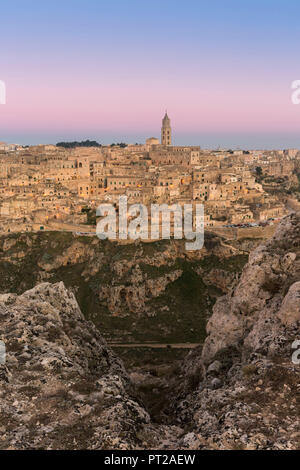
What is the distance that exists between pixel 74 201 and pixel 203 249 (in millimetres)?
26844

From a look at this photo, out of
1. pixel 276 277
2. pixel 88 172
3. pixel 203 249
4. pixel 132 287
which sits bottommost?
pixel 132 287

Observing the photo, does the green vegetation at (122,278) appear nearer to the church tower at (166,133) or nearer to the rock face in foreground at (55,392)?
the rock face in foreground at (55,392)

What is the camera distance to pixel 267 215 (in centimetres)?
7269

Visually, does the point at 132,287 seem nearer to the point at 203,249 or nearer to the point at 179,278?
the point at 179,278

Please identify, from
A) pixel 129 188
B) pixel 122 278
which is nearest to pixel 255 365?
pixel 122 278

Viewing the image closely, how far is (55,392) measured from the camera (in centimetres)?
1468

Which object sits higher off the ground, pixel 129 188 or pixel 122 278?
pixel 129 188

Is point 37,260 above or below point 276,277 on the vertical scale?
below

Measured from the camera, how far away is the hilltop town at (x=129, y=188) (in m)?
72.2

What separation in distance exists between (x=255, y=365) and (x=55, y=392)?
715cm

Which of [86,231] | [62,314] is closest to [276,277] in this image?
[62,314]
